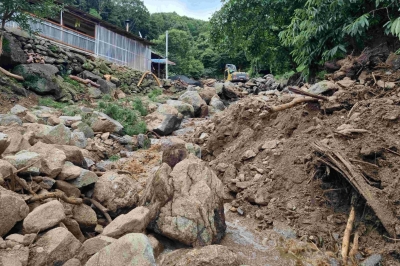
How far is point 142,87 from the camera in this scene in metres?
18.7

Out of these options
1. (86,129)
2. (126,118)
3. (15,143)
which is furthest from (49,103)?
(15,143)

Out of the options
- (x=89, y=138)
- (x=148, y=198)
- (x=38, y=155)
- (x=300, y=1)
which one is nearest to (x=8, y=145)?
(x=38, y=155)

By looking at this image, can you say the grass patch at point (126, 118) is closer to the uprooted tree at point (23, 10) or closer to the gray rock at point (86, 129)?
the gray rock at point (86, 129)

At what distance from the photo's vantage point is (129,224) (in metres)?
3.03

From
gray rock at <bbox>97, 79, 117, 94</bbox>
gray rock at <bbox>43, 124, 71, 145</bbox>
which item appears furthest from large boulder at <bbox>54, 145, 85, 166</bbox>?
gray rock at <bbox>97, 79, 117, 94</bbox>

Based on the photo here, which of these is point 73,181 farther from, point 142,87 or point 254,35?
point 142,87

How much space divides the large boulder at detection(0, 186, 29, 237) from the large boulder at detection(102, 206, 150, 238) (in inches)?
29.4

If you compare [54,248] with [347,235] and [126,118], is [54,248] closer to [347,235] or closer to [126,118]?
[347,235]

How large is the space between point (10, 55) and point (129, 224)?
10.2m

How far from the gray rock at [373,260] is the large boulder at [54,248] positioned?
2.70m

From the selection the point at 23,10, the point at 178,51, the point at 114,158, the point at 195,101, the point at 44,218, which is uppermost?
the point at 178,51

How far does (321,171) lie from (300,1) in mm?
7423

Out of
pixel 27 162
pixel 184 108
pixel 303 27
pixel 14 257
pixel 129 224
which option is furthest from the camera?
pixel 184 108

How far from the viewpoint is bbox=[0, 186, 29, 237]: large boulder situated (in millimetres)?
2641
